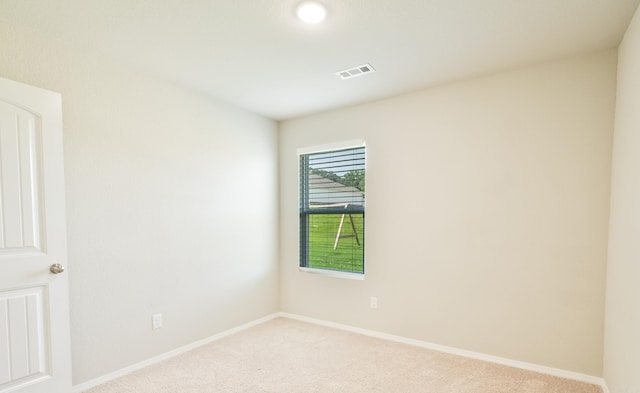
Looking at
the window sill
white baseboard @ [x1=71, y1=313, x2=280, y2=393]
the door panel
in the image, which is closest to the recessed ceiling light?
the door panel

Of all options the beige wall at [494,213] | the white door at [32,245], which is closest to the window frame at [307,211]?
the beige wall at [494,213]

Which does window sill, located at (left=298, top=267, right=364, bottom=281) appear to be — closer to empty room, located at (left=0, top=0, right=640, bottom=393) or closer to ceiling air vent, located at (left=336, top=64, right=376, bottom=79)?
empty room, located at (left=0, top=0, right=640, bottom=393)

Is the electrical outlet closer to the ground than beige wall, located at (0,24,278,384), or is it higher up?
closer to the ground

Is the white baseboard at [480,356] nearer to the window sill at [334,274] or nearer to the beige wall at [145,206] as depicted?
the window sill at [334,274]

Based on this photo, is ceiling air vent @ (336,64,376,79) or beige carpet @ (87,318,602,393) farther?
ceiling air vent @ (336,64,376,79)

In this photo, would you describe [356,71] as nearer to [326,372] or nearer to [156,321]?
[326,372]

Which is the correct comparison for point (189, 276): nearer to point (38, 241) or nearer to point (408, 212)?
point (38, 241)

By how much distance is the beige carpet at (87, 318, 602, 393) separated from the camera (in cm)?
235

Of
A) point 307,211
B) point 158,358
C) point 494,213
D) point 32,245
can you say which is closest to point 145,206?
point 32,245

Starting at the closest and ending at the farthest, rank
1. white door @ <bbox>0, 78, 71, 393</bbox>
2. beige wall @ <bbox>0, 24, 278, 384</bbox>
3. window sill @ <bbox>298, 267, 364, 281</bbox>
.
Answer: white door @ <bbox>0, 78, 71, 393</bbox> < beige wall @ <bbox>0, 24, 278, 384</bbox> < window sill @ <bbox>298, 267, 364, 281</bbox>

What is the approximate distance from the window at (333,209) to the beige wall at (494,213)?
6.6 inches

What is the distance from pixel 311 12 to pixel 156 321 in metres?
2.73

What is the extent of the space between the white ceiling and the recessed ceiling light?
5 cm

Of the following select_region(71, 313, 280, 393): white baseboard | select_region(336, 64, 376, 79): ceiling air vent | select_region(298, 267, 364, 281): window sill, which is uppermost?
select_region(336, 64, 376, 79): ceiling air vent
